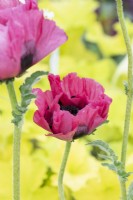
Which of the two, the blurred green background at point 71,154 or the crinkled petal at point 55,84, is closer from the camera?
the crinkled petal at point 55,84

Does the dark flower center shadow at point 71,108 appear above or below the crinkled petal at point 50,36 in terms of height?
below

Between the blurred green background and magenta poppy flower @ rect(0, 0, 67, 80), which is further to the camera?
the blurred green background

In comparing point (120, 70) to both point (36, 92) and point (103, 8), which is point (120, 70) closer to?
point (36, 92)

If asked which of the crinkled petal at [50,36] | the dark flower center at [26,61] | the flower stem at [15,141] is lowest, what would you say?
the flower stem at [15,141]

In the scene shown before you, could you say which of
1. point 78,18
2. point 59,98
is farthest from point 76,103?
point 78,18

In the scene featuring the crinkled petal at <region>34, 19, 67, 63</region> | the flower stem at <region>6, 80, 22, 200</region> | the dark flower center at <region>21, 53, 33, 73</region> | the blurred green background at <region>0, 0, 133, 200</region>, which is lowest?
the blurred green background at <region>0, 0, 133, 200</region>

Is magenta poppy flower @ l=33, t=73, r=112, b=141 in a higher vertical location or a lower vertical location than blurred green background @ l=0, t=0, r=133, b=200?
higher

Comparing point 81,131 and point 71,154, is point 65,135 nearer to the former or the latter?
point 81,131
